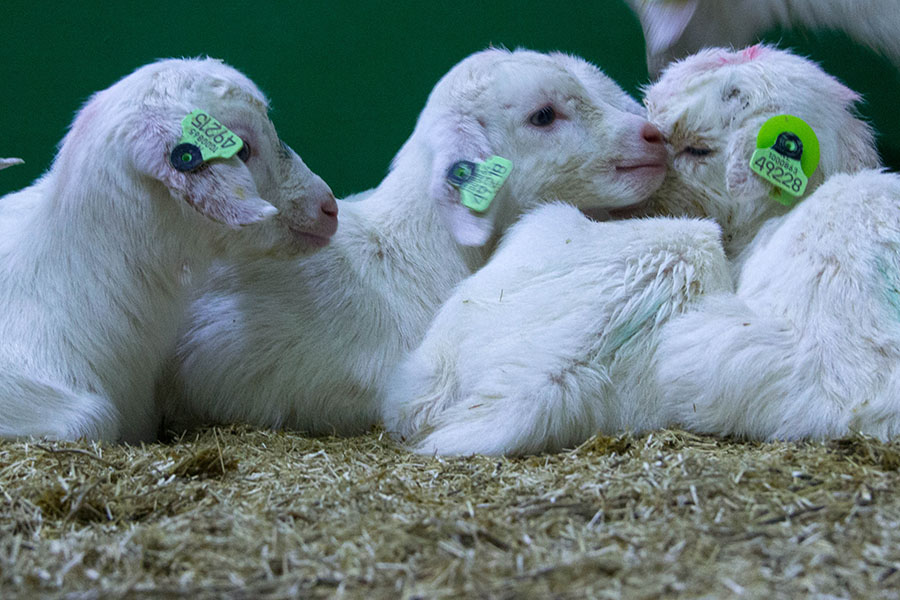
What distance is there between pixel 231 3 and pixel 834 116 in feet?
9.79

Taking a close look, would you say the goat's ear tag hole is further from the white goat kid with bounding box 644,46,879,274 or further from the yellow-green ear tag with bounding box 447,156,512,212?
the white goat kid with bounding box 644,46,879,274

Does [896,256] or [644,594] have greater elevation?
[896,256]

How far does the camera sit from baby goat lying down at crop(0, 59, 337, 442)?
3.26 metres

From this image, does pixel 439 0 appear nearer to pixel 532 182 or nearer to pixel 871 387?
pixel 532 182

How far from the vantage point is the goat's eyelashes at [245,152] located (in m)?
3.49

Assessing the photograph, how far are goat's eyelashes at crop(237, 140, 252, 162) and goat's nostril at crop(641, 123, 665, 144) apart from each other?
156cm

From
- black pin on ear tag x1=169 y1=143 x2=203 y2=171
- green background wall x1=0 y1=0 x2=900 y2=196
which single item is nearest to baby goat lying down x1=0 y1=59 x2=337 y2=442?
black pin on ear tag x1=169 y1=143 x2=203 y2=171

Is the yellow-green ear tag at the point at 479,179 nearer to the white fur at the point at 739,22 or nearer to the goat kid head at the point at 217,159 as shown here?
the goat kid head at the point at 217,159

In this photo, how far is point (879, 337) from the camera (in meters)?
3.08

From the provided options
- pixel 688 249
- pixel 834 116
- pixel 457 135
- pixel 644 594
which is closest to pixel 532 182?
pixel 457 135

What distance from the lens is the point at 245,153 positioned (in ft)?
11.5

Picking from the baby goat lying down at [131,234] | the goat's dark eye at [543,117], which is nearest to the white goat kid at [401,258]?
the goat's dark eye at [543,117]

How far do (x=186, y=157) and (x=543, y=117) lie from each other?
4.85ft

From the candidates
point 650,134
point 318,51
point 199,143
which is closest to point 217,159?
point 199,143
